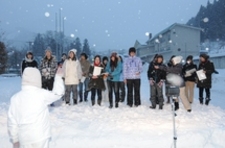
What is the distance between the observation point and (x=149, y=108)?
922 centimetres

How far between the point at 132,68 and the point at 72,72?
2154 millimetres

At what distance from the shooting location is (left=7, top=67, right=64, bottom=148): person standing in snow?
141 inches

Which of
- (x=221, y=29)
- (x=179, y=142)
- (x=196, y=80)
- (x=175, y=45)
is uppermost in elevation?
(x=221, y=29)

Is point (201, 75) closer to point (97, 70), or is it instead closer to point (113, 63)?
point (113, 63)

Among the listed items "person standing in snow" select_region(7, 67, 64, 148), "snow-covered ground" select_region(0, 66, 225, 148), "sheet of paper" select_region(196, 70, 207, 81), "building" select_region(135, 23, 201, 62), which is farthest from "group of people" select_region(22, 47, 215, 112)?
"building" select_region(135, 23, 201, 62)

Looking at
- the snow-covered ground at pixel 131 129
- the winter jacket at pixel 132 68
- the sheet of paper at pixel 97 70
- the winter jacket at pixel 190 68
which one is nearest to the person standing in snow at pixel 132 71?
the winter jacket at pixel 132 68

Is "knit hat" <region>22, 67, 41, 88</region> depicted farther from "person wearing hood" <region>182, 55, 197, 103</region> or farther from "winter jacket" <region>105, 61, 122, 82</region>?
"person wearing hood" <region>182, 55, 197, 103</region>

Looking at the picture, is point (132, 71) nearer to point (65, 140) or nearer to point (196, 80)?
point (196, 80)

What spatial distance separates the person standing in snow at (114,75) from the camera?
9508 mm

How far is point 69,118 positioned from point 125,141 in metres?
2.46

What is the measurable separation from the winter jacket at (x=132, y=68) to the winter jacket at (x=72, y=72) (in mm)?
1714

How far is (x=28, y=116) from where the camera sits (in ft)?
11.8

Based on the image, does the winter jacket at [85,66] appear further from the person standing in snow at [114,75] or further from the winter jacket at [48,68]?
the winter jacket at [48,68]

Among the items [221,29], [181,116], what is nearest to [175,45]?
[221,29]
